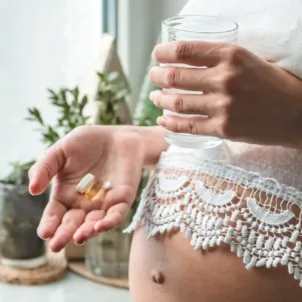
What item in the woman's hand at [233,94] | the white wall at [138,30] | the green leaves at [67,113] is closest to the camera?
the woman's hand at [233,94]

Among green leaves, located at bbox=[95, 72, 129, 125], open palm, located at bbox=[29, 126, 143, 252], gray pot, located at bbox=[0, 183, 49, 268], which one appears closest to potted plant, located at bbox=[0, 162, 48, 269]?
gray pot, located at bbox=[0, 183, 49, 268]

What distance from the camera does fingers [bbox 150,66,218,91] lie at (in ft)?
2.25

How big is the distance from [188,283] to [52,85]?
734 mm

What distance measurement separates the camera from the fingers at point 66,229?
0.70 m

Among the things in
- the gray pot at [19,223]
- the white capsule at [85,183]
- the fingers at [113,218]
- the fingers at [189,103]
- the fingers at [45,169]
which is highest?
the fingers at [189,103]

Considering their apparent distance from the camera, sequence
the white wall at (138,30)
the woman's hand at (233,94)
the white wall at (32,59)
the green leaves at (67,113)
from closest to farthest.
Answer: the woman's hand at (233,94) < the green leaves at (67,113) < the white wall at (32,59) < the white wall at (138,30)

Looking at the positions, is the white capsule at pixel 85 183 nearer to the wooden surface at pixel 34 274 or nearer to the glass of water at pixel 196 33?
the glass of water at pixel 196 33

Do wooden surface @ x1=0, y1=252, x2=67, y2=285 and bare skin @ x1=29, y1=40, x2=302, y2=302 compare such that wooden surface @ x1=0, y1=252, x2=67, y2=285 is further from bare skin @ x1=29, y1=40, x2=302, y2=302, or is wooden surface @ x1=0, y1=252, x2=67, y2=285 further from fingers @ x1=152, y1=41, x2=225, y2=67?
fingers @ x1=152, y1=41, x2=225, y2=67

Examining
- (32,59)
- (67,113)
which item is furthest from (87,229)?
(32,59)

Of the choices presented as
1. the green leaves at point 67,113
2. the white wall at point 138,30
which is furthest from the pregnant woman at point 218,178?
the white wall at point 138,30

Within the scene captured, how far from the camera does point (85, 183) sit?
2.50 feet

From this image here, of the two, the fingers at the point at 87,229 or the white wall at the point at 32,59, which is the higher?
the fingers at the point at 87,229

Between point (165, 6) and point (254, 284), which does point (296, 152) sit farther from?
point (165, 6)

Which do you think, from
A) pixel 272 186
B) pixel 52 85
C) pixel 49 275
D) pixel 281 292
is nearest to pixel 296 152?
pixel 272 186
